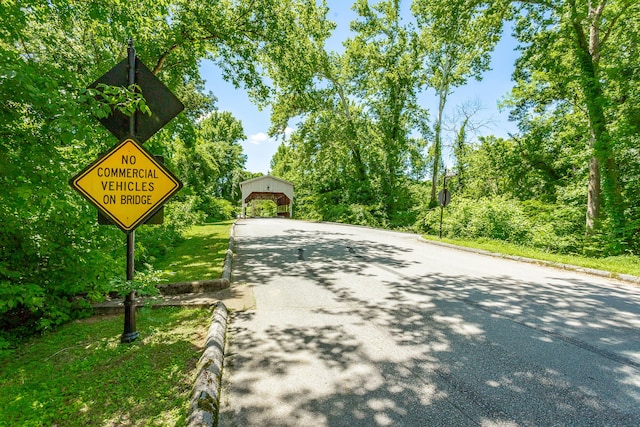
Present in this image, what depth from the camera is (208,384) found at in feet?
8.48

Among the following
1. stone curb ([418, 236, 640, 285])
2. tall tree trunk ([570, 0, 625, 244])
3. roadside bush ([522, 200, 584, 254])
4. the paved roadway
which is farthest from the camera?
roadside bush ([522, 200, 584, 254])

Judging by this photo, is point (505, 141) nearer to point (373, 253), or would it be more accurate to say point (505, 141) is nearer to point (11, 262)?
point (373, 253)

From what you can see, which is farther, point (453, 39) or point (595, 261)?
point (453, 39)

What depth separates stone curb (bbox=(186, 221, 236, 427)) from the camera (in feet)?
7.23

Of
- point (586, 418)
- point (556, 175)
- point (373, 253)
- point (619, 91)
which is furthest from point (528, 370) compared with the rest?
point (556, 175)

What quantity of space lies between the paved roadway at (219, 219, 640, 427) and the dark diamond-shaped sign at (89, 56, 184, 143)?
2770 millimetres

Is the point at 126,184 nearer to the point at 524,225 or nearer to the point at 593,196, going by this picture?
the point at 524,225

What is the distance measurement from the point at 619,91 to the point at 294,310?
16196mm

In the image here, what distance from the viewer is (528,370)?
2961 mm

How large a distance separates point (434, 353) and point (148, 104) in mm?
4336

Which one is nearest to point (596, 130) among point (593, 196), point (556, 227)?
point (593, 196)

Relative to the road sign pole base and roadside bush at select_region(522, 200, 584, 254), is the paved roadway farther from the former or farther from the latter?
roadside bush at select_region(522, 200, 584, 254)

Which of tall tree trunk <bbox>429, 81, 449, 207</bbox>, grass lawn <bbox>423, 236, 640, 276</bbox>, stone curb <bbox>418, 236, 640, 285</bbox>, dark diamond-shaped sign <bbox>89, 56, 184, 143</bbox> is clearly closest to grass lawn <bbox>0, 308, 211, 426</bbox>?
dark diamond-shaped sign <bbox>89, 56, 184, 143</bbox>

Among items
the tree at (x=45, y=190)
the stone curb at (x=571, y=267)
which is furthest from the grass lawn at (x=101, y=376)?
the stone curb at (x=571, y=267)
